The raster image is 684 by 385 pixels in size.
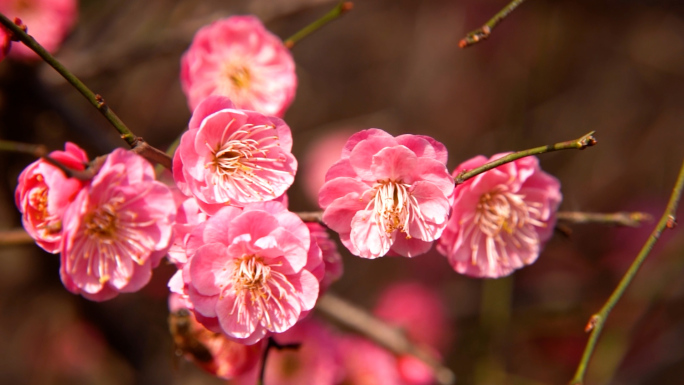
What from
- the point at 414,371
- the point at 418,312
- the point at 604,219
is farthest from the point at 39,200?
the point at 418,312

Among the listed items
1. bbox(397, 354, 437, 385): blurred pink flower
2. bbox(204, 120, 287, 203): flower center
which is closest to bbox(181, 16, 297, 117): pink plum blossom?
bbox(204, 120, 287, 203): flower center

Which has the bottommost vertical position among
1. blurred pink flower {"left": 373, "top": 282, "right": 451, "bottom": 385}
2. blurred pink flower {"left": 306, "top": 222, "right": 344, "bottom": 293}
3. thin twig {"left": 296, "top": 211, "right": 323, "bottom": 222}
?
blurred pink flower {"left": 373, "top": 282, "right": 451, "bottom": 385}

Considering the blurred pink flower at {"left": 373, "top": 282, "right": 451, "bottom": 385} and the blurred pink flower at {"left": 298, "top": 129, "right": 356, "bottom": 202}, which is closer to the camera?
the blurred pink flower at {"left": 373, "top": 282, "right": 451, "bottom": 385}

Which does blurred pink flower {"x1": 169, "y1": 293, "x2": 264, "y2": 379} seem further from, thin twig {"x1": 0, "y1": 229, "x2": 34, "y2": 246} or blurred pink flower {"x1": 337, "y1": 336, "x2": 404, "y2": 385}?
blurred pink flower {"x1": 337, "y1": 336, "x2": 404, "y2": 385}

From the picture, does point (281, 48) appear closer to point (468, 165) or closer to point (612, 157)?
point (468, 165)

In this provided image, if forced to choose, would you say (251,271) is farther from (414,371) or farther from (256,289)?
(414,371)

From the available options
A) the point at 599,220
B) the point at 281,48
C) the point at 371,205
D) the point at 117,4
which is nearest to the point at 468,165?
the point at 371,205
